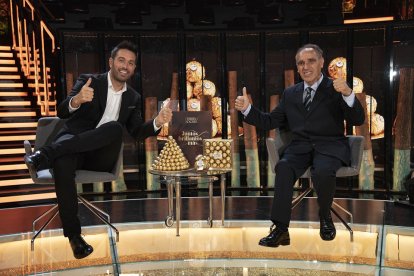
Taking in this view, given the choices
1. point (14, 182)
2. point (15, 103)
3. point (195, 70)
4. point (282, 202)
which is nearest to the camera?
point (282, 202)

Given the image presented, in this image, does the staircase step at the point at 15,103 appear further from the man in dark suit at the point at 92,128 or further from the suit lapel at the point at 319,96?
the suit lapel at the point at 319,96

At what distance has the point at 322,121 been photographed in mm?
3803

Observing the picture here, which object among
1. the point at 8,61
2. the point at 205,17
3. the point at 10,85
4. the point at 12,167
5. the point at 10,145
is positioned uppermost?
the point at 205,17

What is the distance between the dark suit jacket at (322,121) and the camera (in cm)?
379

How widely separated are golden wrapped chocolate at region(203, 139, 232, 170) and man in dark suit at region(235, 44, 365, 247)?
0.33 metres

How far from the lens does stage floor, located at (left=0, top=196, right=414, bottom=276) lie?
10.5 ft

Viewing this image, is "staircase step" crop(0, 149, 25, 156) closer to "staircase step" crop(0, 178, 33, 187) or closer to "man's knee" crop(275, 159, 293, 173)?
"staircase step" crop(0, 178, 33, 187)

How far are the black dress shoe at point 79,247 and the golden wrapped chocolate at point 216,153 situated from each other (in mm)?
1234

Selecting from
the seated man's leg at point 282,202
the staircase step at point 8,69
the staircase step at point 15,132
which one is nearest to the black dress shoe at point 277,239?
the seated man's leg at point 282,202

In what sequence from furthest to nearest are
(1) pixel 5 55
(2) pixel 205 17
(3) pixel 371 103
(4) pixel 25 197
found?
(1) pixel 5 55 < (2) pixel 205 17 < (3) pixel 371 103 < (4) pixel 25 197

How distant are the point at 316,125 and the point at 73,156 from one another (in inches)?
75.1

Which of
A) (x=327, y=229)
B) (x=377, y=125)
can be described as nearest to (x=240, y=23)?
(x=377, y=125)

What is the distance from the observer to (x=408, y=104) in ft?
20.0

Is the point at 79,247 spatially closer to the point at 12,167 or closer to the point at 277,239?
the point at 277,239
